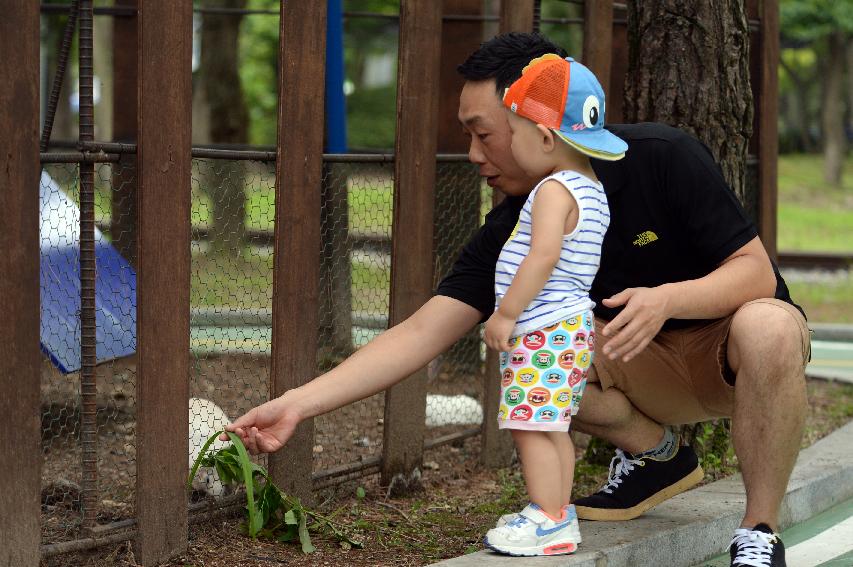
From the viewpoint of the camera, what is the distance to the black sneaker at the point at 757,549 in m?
3.39

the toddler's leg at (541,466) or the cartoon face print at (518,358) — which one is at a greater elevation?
the cartoon face print at (518,358)

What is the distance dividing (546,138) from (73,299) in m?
1.80

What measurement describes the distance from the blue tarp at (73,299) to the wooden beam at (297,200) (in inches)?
17.7

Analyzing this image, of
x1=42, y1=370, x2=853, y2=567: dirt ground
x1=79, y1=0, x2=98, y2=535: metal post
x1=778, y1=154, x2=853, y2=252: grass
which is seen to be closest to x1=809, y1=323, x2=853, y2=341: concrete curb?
x1=42, y1=370, x2=853, y2=567: dirt ground

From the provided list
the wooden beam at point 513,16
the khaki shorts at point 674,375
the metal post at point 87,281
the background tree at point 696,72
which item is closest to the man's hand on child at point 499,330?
the khaki shorts at point 674,375

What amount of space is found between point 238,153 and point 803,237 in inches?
694

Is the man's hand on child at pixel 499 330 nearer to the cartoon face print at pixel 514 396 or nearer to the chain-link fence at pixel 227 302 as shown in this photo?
the cartoon face print at pixel 514 396

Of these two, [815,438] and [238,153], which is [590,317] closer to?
[238,153]

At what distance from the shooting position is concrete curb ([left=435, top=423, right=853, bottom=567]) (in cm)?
349

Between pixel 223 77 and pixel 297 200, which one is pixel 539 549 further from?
pixel 223 77

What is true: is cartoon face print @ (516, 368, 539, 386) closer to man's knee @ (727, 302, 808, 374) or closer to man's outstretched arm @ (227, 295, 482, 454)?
man's outstretched arm @ (227, 295, 482, 454)

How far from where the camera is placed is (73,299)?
4.33 metres

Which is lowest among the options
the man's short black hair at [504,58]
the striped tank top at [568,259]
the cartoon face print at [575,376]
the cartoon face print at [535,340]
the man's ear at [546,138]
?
the cartoon face print at [575,376]

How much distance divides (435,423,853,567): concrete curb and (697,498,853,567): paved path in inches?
1.6
